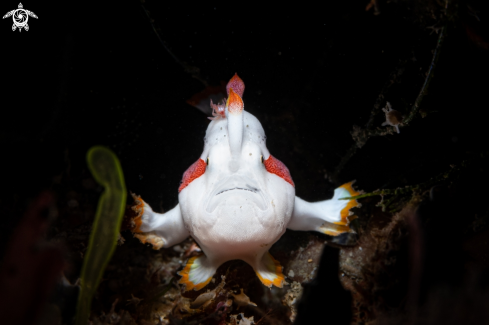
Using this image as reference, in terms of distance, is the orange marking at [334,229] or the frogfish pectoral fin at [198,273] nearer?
the frogfish pectoral fin at [198,273]

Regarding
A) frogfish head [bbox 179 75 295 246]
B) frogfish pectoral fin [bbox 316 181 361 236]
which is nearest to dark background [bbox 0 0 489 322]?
frogfish pectoral fin [bbox 316 181 361 236]

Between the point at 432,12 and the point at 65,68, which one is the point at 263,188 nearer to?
the point at 432,12

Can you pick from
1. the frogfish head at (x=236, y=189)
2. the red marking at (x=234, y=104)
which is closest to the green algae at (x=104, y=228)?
the frogfish head at (x=236, y=189)

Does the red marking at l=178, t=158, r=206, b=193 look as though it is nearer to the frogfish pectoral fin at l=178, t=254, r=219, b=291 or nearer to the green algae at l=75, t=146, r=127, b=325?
the frogfish pectoral fin at l=178, t=254, r=219, b=291

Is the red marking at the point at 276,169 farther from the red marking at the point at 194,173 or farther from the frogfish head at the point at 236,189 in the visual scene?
the red marking at the point at 194,173

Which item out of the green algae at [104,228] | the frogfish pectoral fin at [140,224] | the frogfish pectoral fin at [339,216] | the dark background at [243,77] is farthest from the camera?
the frogfish pectoral fin at [339,216]

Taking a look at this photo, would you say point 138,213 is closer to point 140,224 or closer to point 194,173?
point 140,224

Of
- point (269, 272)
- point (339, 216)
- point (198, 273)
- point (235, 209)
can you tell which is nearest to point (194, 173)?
point (235, 209)

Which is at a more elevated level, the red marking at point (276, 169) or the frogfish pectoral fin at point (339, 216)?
the red marking at point (276, 169)
